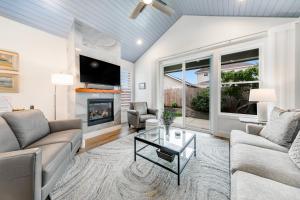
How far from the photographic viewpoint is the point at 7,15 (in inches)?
104

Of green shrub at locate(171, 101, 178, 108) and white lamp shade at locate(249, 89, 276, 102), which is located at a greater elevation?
white lamp shade at locate(249, 89, 276, 102)

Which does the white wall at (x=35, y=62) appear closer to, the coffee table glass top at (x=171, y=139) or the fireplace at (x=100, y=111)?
the fireplace at (x=100, y=111)

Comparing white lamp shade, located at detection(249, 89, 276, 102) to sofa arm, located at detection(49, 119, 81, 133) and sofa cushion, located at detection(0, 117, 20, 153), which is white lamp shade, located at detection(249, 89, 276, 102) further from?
sofa cushion, located at detection(0, 117, 20, 153)

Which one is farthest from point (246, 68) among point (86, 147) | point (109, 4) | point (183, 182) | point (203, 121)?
point (86, 147)

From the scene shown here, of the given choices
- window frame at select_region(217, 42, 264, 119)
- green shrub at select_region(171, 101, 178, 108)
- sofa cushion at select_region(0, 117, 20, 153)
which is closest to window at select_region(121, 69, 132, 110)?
green shrub at select_region(171, 101, 178, 108)

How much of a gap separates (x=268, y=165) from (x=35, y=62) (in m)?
4.47

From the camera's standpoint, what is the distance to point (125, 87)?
211 inches

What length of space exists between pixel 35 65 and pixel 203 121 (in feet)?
16.0

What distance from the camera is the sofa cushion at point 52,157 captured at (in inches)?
48.8

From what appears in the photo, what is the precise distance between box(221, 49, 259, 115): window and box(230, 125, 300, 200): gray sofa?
1871 mm

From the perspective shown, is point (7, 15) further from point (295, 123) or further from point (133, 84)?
point (295, 123)

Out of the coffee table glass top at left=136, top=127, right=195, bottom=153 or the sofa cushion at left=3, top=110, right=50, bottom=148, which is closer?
the sofa cushion at left=3, top=110, right=50, bottom=148

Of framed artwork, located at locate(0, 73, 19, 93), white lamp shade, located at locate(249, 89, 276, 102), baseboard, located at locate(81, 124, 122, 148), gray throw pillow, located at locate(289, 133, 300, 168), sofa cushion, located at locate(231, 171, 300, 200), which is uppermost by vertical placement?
framed artwork, located at locate(0, 73, 19, 93)

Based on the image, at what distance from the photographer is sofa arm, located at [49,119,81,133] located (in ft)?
7.80
